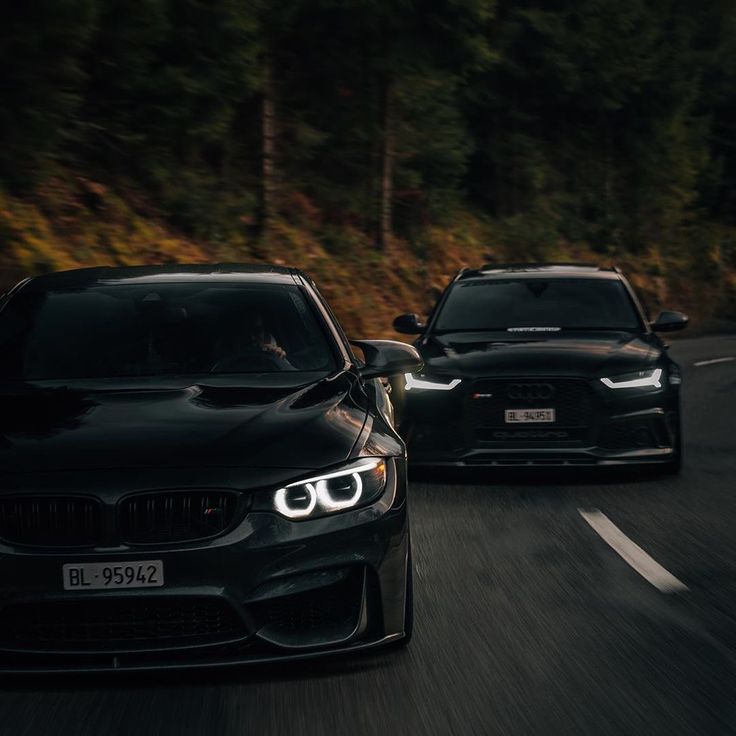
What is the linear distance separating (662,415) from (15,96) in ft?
34.7

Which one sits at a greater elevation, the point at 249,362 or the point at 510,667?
the point at 249,362

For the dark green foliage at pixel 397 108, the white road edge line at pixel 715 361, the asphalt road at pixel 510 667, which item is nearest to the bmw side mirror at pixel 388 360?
the asphalt road at pixel 510 667

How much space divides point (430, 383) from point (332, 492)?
5151 mm

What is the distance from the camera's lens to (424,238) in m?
31.7

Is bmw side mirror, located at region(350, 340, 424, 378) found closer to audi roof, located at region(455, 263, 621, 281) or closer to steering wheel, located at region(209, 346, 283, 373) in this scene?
steering wheel, located at region(209, 346, 283, 373)

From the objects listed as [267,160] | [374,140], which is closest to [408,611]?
[267,160]

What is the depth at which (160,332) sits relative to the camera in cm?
620

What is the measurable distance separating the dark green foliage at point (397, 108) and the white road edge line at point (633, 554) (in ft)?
37.3

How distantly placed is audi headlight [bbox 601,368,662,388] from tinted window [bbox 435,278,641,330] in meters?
1.14

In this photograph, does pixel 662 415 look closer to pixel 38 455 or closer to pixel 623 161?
pixel 38 455

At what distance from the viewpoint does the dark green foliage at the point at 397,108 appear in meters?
19.6

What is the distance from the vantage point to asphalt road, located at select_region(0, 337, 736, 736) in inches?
172

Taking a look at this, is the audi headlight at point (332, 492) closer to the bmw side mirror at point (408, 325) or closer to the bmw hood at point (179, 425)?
the bmw hood at point (179, 425)

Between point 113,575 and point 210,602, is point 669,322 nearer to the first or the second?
point 210,602
